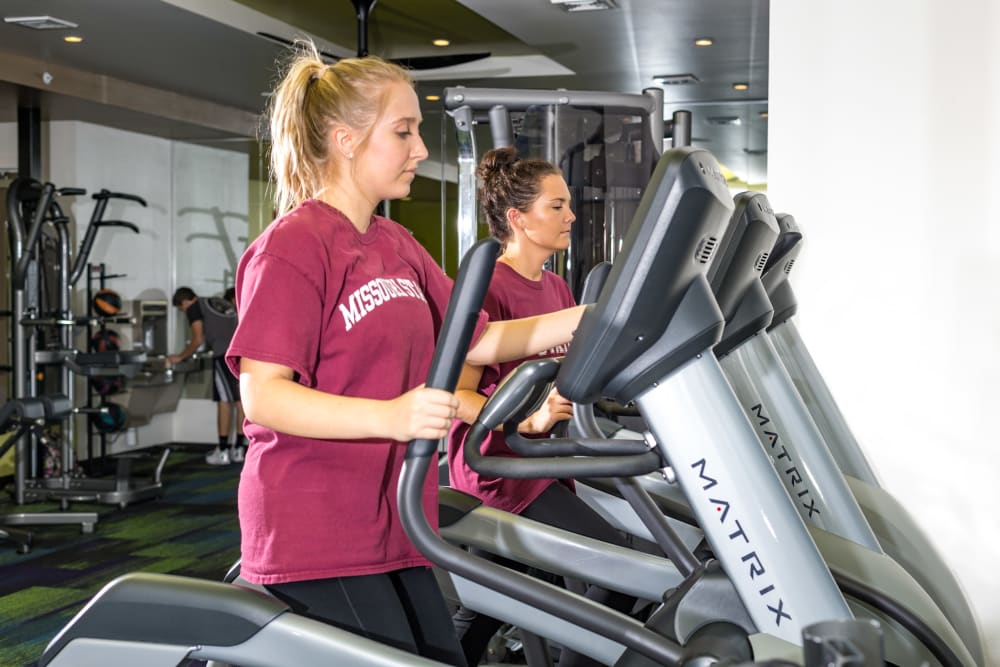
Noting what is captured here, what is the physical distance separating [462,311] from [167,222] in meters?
7.54

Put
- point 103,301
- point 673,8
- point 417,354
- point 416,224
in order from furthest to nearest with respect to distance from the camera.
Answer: point 103,301 < point 416,224 < point 673,8 < point 417,354

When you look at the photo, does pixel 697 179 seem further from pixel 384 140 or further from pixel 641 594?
pixel 641 594

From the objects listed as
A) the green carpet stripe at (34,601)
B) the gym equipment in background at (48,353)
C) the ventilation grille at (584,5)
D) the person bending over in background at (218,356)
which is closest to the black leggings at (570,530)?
the green carpet stripe at (34,601)

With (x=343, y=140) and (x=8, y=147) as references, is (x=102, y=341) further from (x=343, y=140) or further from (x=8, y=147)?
(x=343, y=140)

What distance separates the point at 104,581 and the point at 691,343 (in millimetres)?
3681

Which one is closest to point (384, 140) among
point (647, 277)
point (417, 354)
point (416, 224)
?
point (417, 354)

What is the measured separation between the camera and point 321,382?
1440 millimetres

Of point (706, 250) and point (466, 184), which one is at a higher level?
point (466, 184)

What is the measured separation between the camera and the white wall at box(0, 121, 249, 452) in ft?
25.1

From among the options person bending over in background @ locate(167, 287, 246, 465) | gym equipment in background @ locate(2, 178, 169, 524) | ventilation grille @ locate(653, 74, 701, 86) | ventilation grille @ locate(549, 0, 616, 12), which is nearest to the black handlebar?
ventilation grille @ locate(549, 0, 616, 12)

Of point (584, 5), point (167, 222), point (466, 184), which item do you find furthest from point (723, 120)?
point (466, 184)

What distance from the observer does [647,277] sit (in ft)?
3.75

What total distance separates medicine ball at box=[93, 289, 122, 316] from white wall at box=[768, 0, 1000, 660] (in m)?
5.56

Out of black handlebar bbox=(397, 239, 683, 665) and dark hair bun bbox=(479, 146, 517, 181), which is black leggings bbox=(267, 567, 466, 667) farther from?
dark hair bun bbox=(479, 146, 517, 181)
